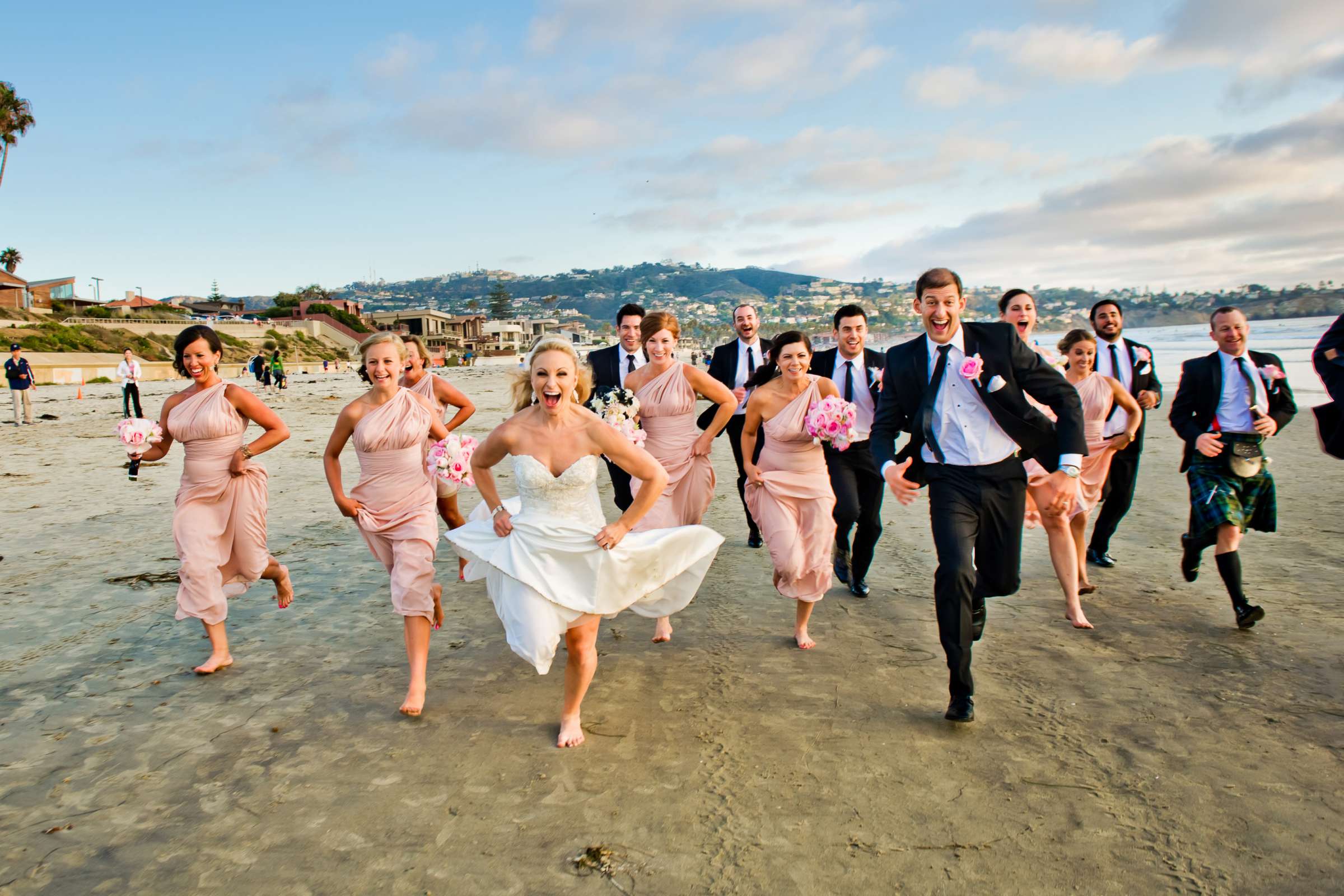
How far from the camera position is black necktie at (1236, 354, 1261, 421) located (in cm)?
605

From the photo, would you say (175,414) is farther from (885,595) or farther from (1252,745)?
(1252,745)

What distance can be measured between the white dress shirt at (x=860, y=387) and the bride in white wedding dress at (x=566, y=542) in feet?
9.81

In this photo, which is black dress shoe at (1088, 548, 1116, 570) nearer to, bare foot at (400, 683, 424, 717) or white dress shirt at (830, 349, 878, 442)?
white dress shirt at (830, 349, 878, 442)

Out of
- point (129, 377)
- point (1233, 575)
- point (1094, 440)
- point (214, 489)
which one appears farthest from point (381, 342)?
point (129, 377)

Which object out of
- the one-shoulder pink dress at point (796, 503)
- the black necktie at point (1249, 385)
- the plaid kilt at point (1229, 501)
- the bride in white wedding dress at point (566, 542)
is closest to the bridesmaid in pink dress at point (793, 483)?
the one-shoulder pink dress at point (796, 503)

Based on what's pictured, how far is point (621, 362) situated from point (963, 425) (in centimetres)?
401

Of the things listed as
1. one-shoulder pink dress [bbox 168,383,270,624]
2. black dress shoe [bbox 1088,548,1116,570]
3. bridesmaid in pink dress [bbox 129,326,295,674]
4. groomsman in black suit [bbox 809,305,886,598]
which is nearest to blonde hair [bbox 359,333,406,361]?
bridesmaid in pink dress [bbox 129,326,295,674]

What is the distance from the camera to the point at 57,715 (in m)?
4.70

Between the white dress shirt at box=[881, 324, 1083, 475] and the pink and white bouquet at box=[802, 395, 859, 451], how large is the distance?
1.07m

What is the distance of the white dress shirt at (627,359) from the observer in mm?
7965

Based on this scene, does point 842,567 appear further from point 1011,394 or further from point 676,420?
point 1011,394

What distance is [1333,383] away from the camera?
4.34 m

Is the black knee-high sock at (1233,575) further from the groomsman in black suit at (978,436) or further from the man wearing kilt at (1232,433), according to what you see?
the groomsman in black suit at (978,436)

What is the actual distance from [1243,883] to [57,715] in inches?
235
